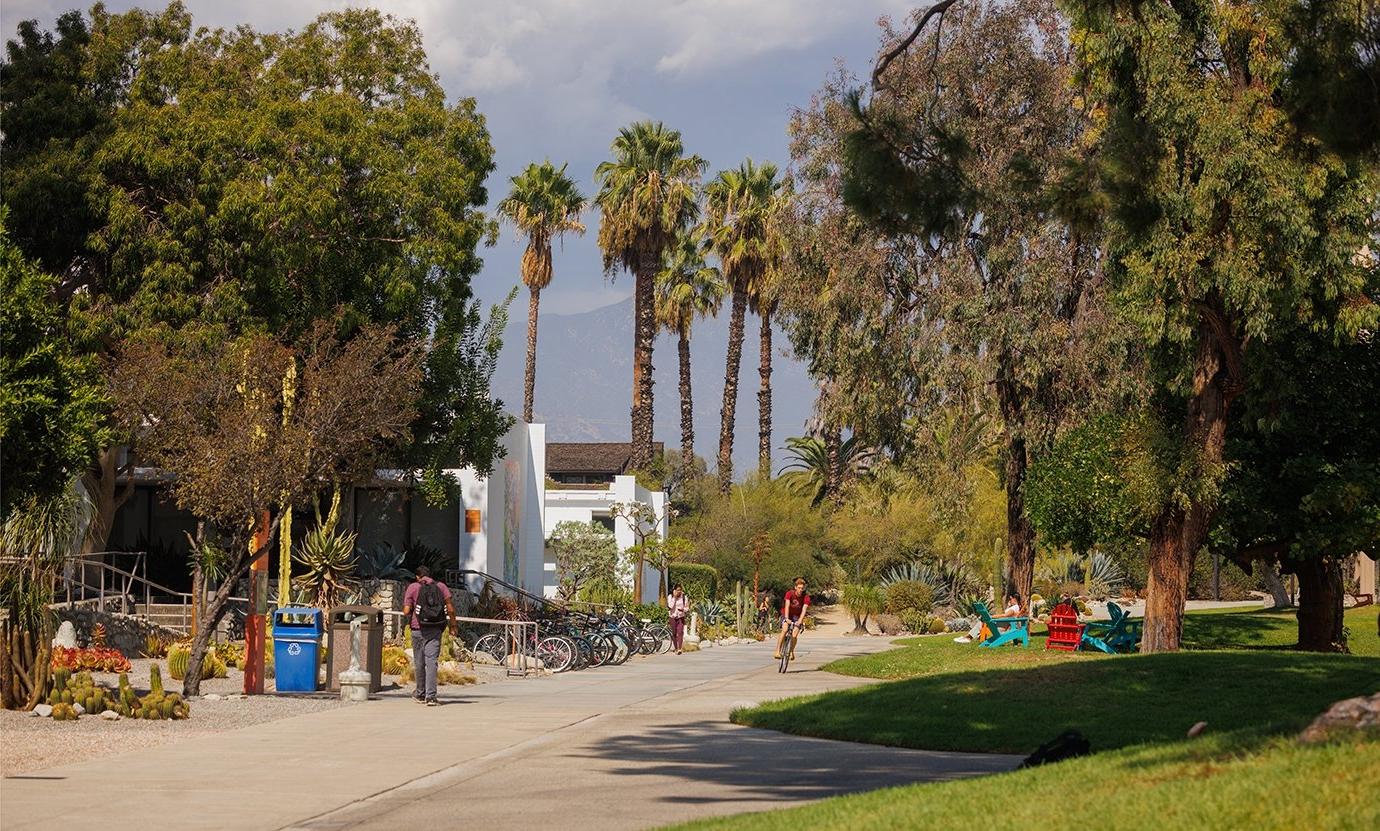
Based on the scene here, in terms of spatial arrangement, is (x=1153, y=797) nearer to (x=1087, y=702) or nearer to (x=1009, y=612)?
(x=1087, y=702)

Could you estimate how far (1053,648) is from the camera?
93.3 ft

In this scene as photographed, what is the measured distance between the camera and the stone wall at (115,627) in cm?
2645

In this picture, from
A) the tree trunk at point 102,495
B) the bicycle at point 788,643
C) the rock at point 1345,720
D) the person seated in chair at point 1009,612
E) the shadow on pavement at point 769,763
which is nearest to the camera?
the rock at point 1345,720

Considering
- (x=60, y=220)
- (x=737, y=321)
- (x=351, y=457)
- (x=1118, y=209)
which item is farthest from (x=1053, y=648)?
(x=737, y=321)

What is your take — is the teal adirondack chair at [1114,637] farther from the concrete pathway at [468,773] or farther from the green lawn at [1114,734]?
the concrete pathway at [468,773]

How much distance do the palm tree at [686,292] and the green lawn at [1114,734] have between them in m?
36.0

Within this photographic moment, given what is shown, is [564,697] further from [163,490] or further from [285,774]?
[163,490]

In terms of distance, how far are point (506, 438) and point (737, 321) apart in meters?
24.1

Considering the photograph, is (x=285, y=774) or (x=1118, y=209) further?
(x=1118, y=209)

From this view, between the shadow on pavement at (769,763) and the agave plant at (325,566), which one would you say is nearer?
the shadow on pavement at (769,763)

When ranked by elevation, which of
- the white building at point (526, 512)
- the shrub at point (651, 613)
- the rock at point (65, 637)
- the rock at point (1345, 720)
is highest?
the white building at point (526, 512)

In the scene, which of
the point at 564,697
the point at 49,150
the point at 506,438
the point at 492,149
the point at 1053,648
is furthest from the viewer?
the point at 506,438

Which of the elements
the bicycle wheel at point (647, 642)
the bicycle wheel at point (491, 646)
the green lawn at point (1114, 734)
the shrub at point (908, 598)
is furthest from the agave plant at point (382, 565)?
the shrub at point (908, 598)

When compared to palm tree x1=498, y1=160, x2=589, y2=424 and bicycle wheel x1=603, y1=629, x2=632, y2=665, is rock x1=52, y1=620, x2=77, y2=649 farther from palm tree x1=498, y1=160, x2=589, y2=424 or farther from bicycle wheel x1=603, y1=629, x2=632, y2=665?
palm tree x1=498, y1=160, x2=589, y2=424
